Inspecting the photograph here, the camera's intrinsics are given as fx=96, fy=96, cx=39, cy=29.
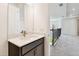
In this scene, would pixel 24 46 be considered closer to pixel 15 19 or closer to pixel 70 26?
pixel 15 19

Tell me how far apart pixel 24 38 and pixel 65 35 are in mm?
597

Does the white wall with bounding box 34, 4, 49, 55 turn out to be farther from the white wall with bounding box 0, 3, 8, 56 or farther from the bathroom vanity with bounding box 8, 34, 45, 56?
the white wall with bounding box 0, 3, 8, 56

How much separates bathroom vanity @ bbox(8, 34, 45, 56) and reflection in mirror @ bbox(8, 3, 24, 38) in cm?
11

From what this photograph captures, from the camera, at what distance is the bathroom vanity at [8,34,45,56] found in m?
1.20

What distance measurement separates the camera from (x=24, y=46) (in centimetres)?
124

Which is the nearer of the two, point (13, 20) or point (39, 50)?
point (13, 20)

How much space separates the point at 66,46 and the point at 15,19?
0.84 m

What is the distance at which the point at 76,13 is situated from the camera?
1365mm

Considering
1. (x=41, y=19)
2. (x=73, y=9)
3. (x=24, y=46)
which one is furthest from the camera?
(x=41, y=19)

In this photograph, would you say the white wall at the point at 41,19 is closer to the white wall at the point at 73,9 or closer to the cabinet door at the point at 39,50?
the cabinet door at the point at 39,50

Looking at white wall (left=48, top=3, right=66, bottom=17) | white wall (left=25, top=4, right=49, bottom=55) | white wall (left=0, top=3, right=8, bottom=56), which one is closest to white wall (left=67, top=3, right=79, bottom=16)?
white wall (left=48, top=3, right=66, bottom=17)

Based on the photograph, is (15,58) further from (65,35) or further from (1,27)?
Answer: (65,35)

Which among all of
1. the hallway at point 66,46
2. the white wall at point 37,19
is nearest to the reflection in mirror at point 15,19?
the white wall at point 37,19

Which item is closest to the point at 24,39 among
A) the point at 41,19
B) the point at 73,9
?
the point at 41,19
